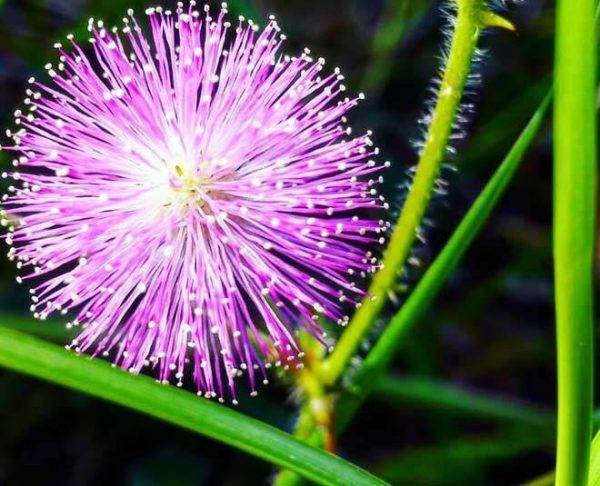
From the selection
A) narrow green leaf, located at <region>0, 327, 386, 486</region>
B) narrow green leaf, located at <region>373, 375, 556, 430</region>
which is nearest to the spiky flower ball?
narrow green leaf, located at <region>0, 327, 386, 486</region>

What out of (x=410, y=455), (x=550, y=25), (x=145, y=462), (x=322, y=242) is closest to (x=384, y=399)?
(x=410, y=455)

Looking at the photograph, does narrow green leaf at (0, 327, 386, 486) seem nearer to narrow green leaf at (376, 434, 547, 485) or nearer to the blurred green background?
the blurred green background

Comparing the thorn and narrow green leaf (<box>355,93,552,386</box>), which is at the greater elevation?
the thorn

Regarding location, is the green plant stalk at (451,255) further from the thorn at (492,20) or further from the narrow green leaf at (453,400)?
the narrow green leaf at (453,400)

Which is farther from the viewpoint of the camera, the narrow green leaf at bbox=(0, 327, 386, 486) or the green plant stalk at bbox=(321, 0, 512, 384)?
the green plant stalk at bbox=(321, 0, 512, 384)

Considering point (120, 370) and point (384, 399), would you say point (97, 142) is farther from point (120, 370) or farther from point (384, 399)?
point (384, 399)

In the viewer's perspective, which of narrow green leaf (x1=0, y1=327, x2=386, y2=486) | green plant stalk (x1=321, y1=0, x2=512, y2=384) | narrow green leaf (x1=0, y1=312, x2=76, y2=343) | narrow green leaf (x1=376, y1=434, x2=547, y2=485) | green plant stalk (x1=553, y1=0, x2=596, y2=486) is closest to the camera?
green plant stalk (x1=553, y1=0, x2=596, y2=486)
